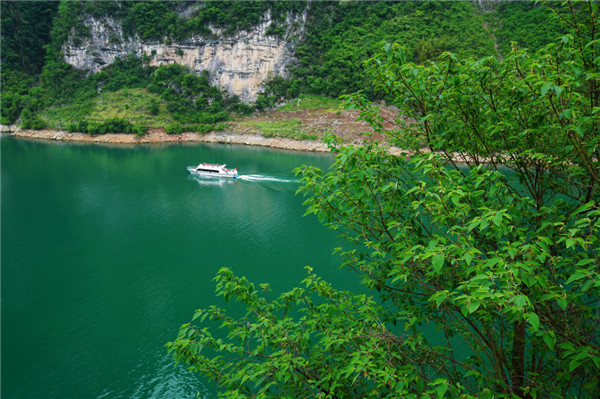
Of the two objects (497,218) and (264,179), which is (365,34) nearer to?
(264,179)

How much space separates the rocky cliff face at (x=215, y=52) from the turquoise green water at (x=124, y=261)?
31718mm

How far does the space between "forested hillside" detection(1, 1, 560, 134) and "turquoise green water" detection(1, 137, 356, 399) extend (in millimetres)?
26288

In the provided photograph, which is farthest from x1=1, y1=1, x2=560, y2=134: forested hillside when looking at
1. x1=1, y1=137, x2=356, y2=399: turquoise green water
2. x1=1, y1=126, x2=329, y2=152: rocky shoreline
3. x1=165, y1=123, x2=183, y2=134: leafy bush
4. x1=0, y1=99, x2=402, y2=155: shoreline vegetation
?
x1=1, y1=137, x2=356, y2=399: turquoise green water

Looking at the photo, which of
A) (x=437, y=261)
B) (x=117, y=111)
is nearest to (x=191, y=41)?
(x=117, y=111)

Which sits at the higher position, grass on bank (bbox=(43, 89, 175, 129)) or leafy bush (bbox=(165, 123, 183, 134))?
grass on bank (bbox=(43, 89, 175, 129))

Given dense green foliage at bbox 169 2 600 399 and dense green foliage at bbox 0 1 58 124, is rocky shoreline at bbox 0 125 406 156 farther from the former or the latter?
dense green foliage at bbox 169 2 600 399

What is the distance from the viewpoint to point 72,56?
197ft

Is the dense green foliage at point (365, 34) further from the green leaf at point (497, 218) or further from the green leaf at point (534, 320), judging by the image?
the green leaf at point (534, 320)

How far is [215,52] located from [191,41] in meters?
4.58

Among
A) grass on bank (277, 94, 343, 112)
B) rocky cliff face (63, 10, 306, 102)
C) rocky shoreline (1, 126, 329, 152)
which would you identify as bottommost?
rocky shoreline (1, 126, 329, 152)

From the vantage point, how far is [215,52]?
58.7 metres

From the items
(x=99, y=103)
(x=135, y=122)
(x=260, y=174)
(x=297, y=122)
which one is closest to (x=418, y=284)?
(x=260, y=174)

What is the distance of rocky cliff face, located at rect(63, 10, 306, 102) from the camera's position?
5753 centimetres

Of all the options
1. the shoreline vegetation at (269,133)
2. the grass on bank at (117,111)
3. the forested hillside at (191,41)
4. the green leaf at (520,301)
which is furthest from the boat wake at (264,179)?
the grass on bank at (117,111)
